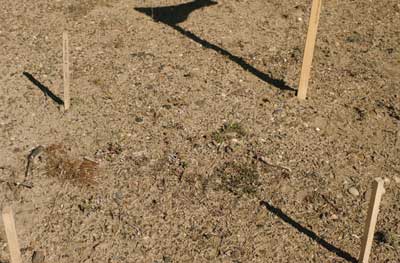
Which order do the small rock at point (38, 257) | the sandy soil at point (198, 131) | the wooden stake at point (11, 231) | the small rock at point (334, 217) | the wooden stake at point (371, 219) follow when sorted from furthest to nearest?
1. the small rock at point (334, 217)
2. the sandy soil at point (198, 131)
3. the small rock at point (38, 257)
4. the wooden stake at point (371, 219)
5. the wooden stake at point (11, 231)

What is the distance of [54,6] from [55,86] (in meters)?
1.99

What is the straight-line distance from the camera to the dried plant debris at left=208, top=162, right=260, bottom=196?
450 cm

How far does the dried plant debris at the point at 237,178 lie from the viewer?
4.50m

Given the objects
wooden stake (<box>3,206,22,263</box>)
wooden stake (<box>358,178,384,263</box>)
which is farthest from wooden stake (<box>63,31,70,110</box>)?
wooden stake (<box>358,178,384,263</box>)

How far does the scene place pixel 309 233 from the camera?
4133 millimetres

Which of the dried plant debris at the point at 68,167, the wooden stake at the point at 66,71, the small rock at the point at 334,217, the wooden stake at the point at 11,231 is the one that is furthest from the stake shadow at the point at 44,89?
the small rock at the point at 334,217

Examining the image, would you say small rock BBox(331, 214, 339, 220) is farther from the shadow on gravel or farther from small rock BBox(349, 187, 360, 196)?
the shadow on gravel

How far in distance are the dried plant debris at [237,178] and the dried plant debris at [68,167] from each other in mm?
996

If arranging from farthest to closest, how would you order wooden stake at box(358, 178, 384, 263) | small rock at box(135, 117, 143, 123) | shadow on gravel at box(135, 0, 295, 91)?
shadow on gravel at box(135, 0, 295, 91) < small rock at box(135, 117, 143, 123) < wooden stake at box(358, 178, 384, 263)

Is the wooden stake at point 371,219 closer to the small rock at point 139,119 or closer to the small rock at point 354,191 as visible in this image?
the small rock at point 354,191

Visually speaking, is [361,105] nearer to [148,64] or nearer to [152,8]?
[148,64]

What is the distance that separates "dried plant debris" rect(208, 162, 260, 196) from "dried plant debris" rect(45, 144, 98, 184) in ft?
3.27

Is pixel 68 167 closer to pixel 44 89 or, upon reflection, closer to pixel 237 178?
pixel 44 89

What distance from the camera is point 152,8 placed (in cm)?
716
